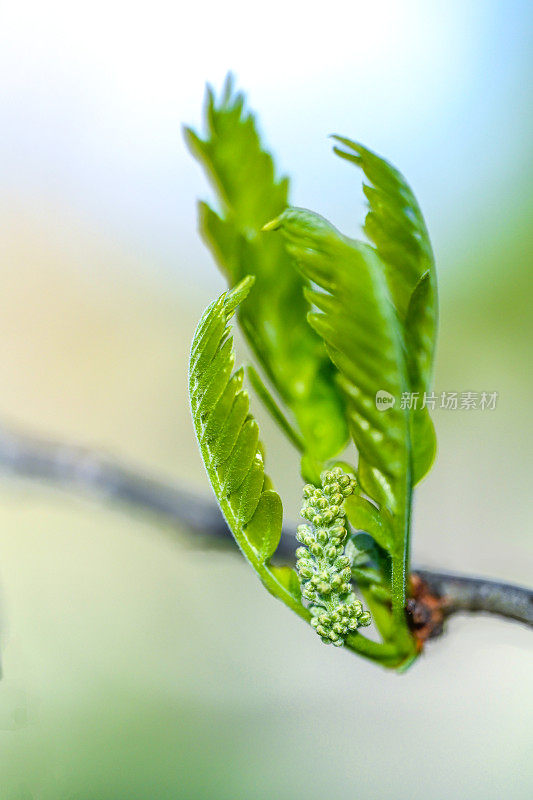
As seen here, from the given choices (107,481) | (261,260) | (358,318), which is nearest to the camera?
(358,318)

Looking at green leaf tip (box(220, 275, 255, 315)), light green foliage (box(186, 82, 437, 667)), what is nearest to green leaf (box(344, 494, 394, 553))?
light green foliage (box(186, 82, 437, 667))

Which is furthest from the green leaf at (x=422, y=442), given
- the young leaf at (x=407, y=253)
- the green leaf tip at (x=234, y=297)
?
the green leaf tip at (x=234, y=297)

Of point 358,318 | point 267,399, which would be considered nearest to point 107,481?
point 267,399

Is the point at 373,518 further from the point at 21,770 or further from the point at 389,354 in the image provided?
the point at 21,770

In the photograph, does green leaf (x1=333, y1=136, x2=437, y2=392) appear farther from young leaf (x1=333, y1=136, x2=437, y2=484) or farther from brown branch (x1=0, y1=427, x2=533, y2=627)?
brown branch (x1=0, y1=427, x2=533, y2=627)

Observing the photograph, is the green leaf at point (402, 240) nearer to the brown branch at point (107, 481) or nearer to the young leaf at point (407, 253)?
the young leaf at point (407, 253)

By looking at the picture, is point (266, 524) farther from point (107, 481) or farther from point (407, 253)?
point (107, 481)
